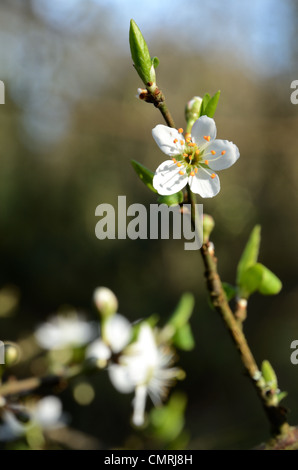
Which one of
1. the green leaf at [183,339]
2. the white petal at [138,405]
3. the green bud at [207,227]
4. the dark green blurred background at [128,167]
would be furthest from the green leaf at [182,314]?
the dark green blurred background at [128,167]

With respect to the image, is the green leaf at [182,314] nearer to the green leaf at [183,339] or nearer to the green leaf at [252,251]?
the green leaf at [183,339]

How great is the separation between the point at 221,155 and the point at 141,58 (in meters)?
0.13

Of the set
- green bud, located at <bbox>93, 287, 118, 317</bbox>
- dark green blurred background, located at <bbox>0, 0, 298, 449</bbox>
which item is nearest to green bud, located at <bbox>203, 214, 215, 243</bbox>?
green bud, located at <bbox>93, 287, 118, 317</bbox>

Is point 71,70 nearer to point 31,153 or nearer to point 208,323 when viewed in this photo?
point 31,153

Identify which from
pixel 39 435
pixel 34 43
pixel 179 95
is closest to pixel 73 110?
pixel 34 43

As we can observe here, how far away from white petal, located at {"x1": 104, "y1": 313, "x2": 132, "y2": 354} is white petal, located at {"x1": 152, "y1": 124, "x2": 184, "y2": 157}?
0.98ft

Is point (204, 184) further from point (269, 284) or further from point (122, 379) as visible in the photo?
point (122, 379)

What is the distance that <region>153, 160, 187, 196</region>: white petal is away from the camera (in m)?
0.42

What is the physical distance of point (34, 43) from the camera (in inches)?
117

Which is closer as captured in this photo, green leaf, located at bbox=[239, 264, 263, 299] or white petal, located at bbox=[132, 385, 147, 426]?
green leaf, located at bbox=[239, 264, 263, 299]

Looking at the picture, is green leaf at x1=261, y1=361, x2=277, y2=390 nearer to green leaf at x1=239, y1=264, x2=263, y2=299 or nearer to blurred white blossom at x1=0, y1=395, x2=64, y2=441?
green leaf at x1=239, y1=264, x2=263, y2=299

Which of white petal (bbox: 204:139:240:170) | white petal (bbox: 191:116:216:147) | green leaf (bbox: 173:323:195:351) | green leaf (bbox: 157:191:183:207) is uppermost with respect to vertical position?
white petal (bbox: 191:116:216:147)

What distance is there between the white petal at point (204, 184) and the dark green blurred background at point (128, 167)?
2.17 metres

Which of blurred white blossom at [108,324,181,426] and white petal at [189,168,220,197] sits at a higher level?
white petal at [189,168,220,197]
